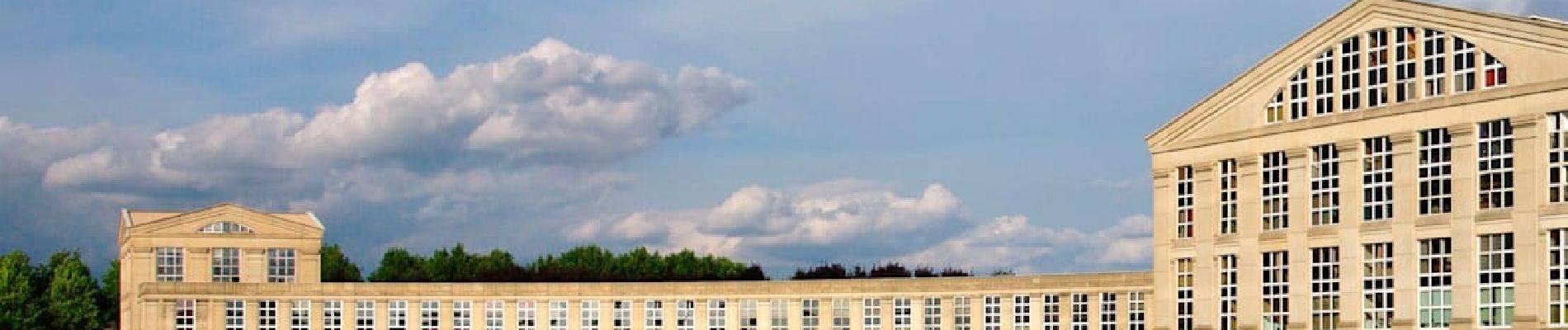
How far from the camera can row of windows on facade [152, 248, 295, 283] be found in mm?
144000

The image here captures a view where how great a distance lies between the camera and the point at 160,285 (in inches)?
5433

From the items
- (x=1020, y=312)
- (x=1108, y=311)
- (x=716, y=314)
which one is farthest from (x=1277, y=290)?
(x=716, y=314)

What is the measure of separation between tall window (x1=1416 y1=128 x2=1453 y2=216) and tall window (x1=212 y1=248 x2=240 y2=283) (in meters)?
83.8

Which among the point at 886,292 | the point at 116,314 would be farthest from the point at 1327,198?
the point at 116,314

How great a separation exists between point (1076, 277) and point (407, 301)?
43181mm

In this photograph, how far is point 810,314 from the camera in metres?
130

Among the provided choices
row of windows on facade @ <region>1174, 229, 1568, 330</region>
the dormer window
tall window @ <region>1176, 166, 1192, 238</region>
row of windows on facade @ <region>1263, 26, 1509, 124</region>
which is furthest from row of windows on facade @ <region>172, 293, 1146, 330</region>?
row of windows on facade @ <region>1263, 26, 1509, 124</region>

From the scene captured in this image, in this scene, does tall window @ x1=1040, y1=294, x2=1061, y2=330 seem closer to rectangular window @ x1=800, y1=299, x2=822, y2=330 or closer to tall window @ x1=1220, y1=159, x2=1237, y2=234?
rectangular window @ x1=800, y1=299, x2=822, y2=330

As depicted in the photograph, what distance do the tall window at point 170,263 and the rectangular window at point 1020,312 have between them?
56022mm

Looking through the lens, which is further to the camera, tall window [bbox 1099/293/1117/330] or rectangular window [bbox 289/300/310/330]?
rectangular window [bbox 289/300/310/330]

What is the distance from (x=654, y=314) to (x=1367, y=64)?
183ft

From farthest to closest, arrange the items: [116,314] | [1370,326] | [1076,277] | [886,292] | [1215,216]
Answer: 1. [116,314]
2. [886,292]
3. [1076,277]
4. [1215,216]
5. [1370,326]

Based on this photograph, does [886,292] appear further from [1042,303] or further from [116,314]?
[116,314]

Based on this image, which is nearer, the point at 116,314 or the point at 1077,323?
the point at 1077,323
